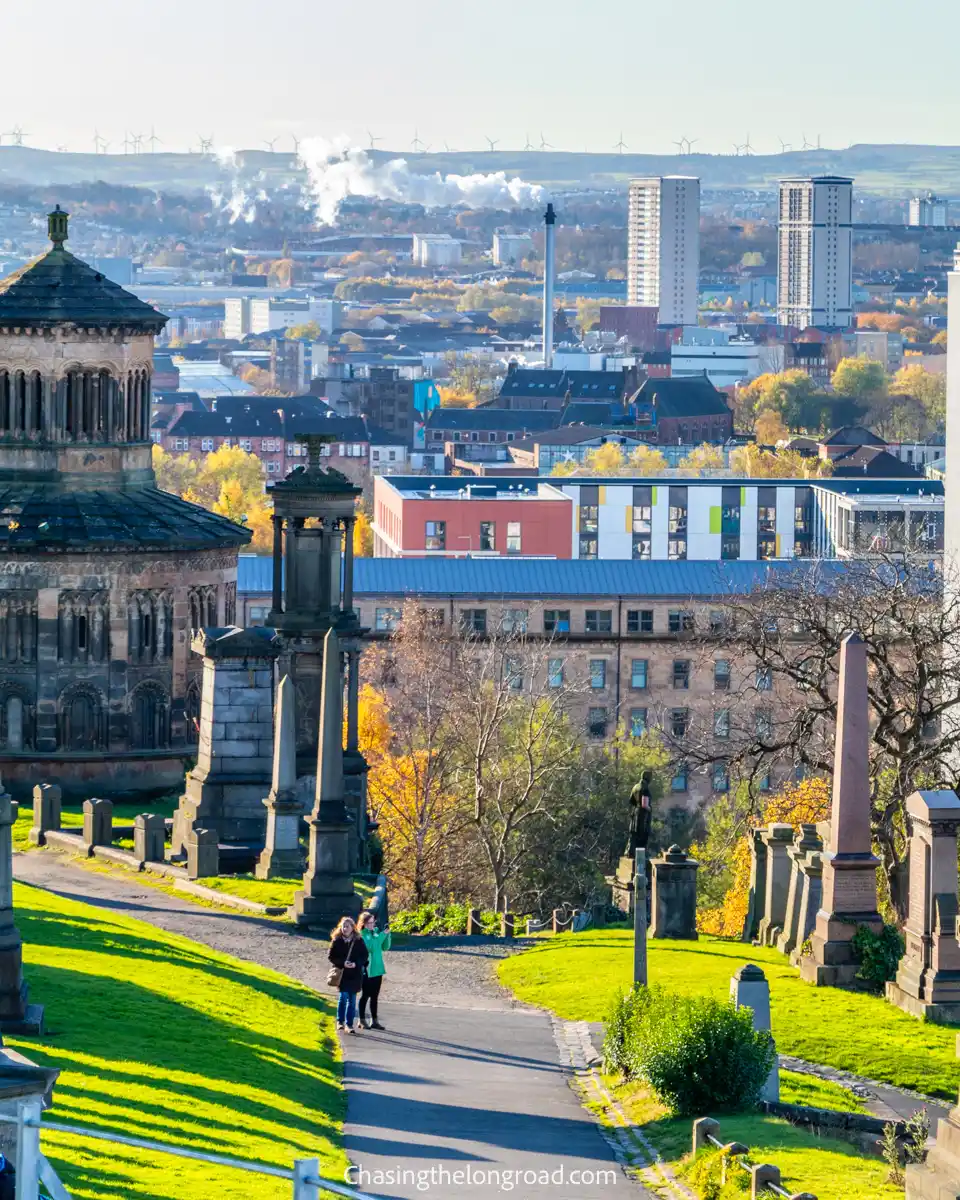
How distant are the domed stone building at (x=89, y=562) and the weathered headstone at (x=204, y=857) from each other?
16735mm

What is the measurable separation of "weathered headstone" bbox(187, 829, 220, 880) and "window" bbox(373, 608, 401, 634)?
68292mm

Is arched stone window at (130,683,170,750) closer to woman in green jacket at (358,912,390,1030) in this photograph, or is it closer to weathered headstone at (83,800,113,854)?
weathered headstone at (83,800,113,854)

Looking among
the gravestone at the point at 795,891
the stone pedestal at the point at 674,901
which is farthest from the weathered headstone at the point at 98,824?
the gravestone at the point at 795,891

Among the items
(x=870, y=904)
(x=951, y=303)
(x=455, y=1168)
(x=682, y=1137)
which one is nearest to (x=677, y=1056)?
(x=682, y=1137)

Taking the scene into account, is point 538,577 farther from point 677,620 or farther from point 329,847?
point 329,847

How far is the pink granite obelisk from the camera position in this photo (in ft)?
136

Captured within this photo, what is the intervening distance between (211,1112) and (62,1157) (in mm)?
3803

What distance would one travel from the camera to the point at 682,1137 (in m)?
31.3

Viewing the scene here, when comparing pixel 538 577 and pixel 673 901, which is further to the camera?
pixel 538 577

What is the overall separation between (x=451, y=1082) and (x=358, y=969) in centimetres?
343

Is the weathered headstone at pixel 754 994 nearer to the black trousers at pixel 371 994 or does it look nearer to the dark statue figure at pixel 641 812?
the black trousers at pixel 371 994

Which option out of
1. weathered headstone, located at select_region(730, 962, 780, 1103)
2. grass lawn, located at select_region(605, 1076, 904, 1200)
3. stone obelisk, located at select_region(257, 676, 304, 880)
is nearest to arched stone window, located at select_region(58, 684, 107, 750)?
stone obelisk, located at select_region(257, 676, 304, 880)

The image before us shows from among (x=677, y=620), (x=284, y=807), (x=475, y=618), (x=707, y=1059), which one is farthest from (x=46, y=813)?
(x=677, y=620)

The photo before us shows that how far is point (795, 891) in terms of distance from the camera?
145 ft
